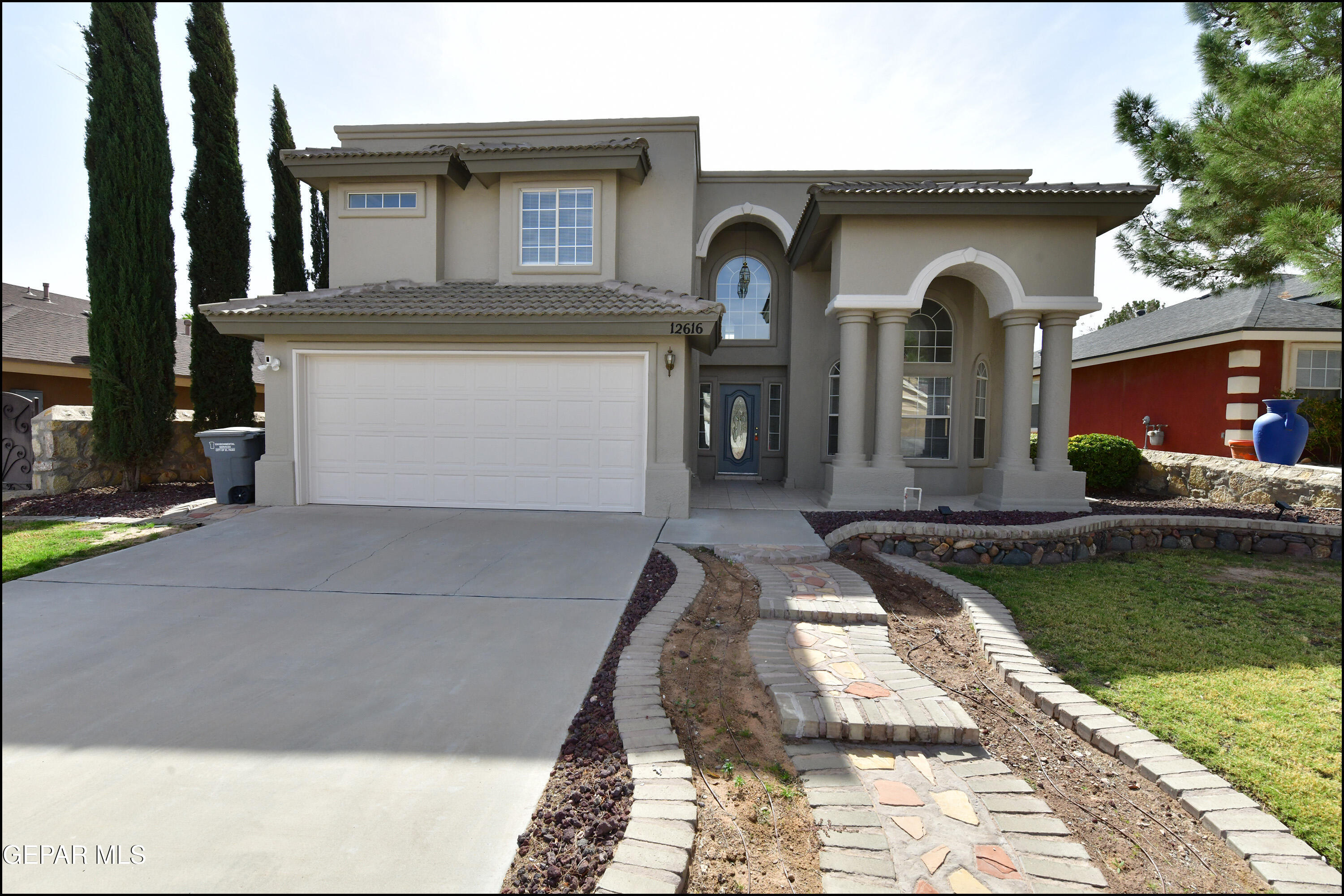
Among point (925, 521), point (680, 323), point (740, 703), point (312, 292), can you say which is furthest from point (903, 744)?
point (312, 292)

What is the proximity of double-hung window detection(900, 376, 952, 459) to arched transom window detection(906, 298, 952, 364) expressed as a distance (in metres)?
0.36

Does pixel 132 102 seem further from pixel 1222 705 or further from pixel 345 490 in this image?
pixel 1222 705

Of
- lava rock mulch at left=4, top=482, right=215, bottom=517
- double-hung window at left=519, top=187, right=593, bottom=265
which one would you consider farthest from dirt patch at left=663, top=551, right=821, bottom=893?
lava rock mulch at left=4, top=482, right=215, bottom=517

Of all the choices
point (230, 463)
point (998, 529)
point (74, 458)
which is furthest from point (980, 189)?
point (74, 458)

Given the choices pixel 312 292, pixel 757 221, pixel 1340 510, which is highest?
pixel 757 221

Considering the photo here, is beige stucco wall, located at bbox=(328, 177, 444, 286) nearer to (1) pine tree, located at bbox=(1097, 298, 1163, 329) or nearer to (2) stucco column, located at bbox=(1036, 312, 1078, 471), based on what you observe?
(2) stucco column, located at bbox=(1036, 312, 1078, 471)

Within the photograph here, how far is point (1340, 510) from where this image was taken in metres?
1.49

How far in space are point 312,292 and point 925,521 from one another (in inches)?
371

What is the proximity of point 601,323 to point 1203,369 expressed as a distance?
37.4 feet

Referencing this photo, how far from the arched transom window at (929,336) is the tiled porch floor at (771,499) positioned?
2375 millimetres

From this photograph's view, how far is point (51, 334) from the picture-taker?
13.8 m

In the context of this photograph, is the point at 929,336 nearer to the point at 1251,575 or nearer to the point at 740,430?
the point at 740,430

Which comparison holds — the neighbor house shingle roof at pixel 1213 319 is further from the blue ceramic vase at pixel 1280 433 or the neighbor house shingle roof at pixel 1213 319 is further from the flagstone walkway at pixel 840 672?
the flagstone walkway at pixel 840 672

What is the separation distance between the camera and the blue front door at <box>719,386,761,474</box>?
511 inches
